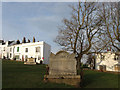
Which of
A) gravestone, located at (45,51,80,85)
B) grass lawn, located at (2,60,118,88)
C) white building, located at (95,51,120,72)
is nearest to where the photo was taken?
grass lawn, located at (2,60,118,88)

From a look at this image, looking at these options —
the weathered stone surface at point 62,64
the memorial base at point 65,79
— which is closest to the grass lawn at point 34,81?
the memorial base at point 65,79

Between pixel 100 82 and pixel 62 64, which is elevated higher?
pixel 62 64

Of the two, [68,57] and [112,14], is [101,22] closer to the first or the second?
[112,14]

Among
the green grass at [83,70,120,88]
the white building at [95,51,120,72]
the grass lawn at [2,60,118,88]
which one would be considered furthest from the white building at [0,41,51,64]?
the green grass at [83,70,120,88]

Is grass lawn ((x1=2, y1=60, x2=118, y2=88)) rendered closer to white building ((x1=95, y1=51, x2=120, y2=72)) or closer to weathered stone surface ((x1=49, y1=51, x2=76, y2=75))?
weathered stone surface ((x1=49, y1=51, x2=76, y2=75))

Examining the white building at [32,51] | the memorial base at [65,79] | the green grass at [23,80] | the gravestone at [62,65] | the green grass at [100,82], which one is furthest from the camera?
the white building at [32,51]

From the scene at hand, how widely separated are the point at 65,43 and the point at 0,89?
57.1ft

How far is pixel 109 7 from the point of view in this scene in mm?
19906

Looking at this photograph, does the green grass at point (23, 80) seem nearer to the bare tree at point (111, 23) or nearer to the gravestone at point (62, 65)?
the gravestone at point (62, 65)

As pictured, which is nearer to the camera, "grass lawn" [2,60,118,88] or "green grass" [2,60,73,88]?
"green grass" [2,60,73,88]

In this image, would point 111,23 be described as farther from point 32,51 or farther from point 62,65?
point 32,51

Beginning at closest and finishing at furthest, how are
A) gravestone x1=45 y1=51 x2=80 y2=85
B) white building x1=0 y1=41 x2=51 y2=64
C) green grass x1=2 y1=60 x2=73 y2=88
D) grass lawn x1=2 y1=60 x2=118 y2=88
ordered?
1. green grass x1=2 y1=60 x2=73 y2=88
2. grass lawn x1=2 y1=60 x2=118 y2=88
3. gravestone x1=45 y1=51 x2=80 y2=85
4. white building x1=0 y1=41 x2=51 y2=64

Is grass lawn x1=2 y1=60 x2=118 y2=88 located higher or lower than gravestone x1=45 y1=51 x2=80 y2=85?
lower

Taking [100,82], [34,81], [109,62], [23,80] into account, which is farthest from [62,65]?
[109,62]
